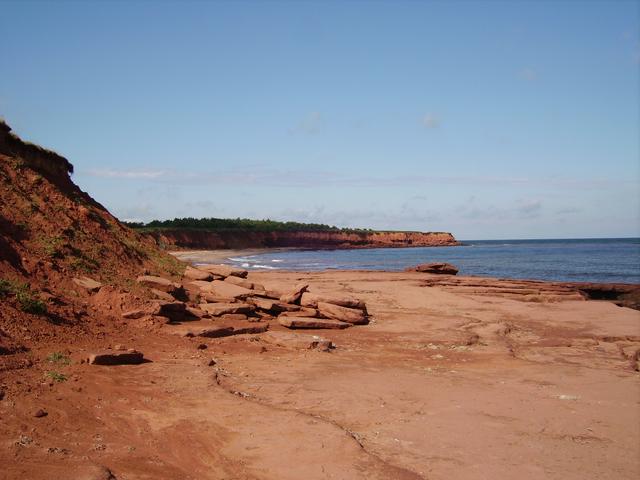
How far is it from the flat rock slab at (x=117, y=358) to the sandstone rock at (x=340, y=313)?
7040 millimetres

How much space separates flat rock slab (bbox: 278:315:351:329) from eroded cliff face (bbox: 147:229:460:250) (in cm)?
6847

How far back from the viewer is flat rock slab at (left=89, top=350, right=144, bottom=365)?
336 inches

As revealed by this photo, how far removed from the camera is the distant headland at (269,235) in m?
90.0

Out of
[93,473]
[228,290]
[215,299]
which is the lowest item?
[93,473]

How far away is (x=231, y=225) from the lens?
369 ft

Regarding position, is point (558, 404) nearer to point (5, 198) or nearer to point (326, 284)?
point (5, 198)

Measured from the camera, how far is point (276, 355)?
36.4 ft

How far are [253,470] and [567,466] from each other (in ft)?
11.9

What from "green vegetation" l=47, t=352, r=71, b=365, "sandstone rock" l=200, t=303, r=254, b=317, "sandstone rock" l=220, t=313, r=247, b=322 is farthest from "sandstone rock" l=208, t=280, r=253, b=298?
"green vegetation" l=47, t=352, r=71, b=365

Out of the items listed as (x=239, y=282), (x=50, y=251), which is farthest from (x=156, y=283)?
(x=239, y=282)

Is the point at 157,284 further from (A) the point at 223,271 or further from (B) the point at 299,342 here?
(B) the point at 299,342

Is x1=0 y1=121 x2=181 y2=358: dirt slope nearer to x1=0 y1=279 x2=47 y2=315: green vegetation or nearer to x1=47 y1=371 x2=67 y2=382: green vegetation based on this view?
x1=0 y1=279 x2=47 y2=315: green vegetation

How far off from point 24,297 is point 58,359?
2287 mm

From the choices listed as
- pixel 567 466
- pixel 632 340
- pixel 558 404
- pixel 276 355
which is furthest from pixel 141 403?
→ pixel 632 340
